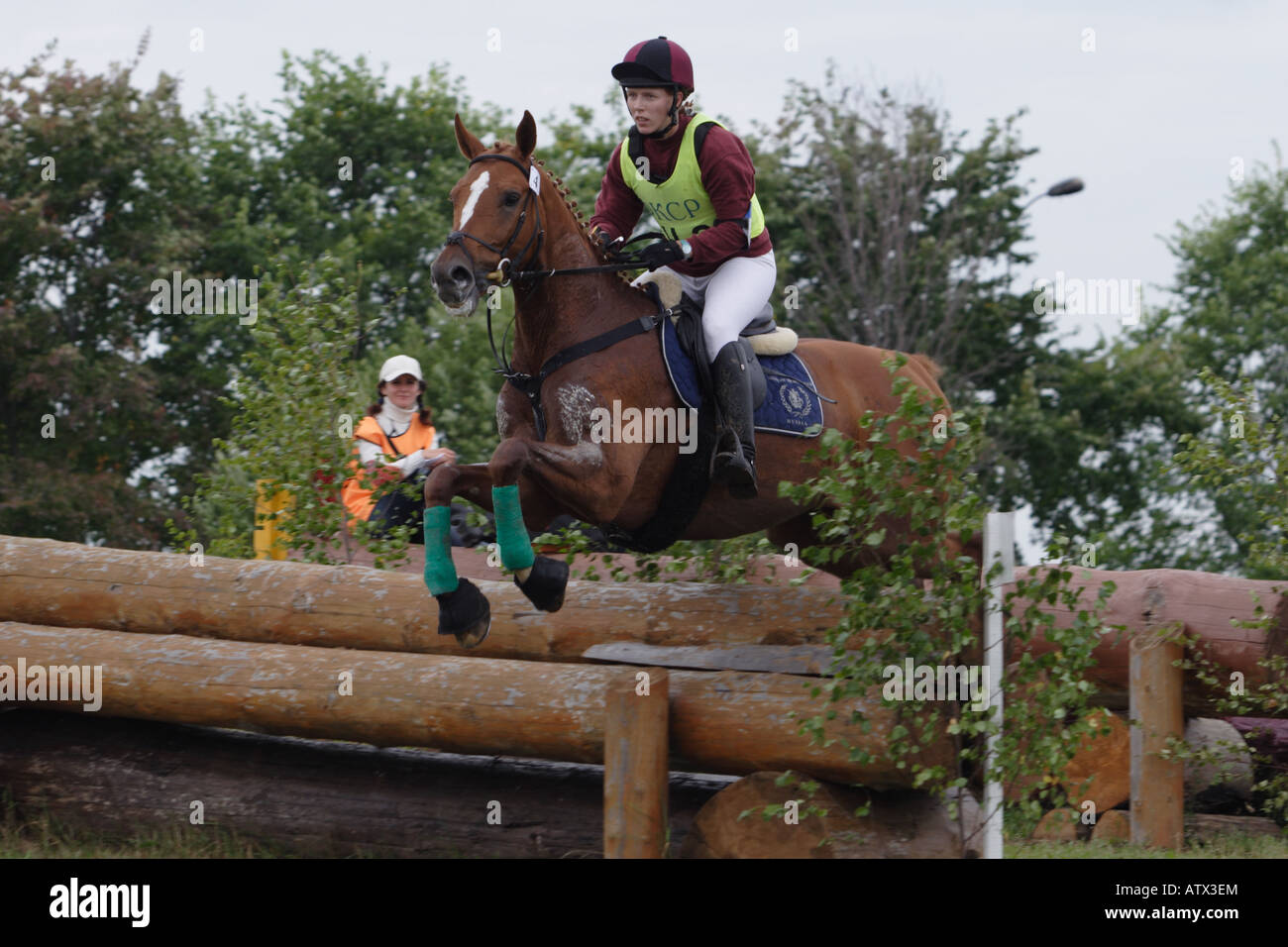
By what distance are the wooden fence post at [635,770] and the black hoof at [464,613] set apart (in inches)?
22.8

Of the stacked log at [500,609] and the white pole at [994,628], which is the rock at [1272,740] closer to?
the stacked log at [500,609]

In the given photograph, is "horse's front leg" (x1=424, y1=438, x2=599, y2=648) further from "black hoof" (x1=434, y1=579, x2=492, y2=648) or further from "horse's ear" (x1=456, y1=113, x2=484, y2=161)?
"horse's ear" (x1=456, y1=113, x2=484, y2=161)

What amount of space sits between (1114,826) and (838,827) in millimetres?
2187

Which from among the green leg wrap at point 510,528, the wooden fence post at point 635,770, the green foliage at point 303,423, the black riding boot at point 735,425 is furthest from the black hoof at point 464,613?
the green foliage at point 303,423

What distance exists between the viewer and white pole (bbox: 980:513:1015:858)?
4766mm

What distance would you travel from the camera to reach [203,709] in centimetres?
592

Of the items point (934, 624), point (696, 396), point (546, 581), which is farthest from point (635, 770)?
point (696, 396)

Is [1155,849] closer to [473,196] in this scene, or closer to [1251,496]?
[1251,496]

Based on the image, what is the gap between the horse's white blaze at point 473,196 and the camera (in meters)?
5.05

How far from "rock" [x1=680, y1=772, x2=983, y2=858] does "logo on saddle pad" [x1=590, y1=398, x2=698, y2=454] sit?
49.4 inches

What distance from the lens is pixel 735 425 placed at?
17.4 ft
